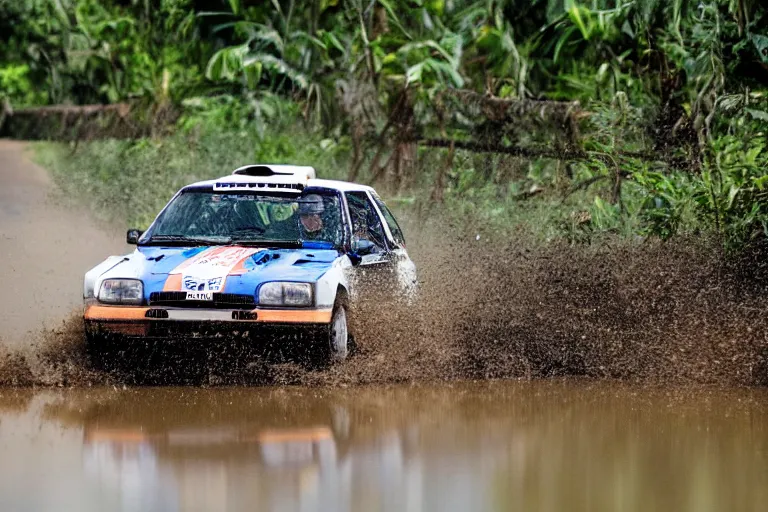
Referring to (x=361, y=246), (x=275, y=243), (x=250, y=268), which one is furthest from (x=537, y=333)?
(x=250, y=268)

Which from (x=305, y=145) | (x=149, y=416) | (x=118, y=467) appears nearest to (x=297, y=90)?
(x=305, y=145)

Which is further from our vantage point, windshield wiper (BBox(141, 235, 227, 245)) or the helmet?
the helmet

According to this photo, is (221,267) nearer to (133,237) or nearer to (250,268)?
(250,268)

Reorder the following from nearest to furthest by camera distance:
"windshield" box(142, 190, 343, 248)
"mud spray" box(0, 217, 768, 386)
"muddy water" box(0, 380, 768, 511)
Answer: "muddy water" box(0, 380, 768, 511) < "mud spray" box(0, 217, 768, 386) < "windshield" box(142, 190, 343, 248)

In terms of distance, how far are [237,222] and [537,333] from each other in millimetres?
2583

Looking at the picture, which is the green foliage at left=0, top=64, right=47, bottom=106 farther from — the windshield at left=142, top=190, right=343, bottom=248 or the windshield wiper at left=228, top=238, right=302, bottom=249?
the windshield wiper at left=228, top=238, right=302, bottom=249

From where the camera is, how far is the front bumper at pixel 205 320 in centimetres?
973

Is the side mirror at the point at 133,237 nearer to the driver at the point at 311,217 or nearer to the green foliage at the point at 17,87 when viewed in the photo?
the driver at the point at 311,217

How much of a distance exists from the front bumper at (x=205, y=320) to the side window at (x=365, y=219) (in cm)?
164

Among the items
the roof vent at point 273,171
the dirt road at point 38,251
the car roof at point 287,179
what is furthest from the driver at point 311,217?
the dirt road at point 38,251

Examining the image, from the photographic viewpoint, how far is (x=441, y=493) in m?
6.46

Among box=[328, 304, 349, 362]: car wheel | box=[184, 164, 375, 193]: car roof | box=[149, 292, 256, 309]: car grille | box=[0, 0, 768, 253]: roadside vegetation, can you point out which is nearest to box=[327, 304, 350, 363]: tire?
box=[328, 304, 349, 362]: car wheel

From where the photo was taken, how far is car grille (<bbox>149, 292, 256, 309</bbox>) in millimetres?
9789

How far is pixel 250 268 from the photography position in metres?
10.0
